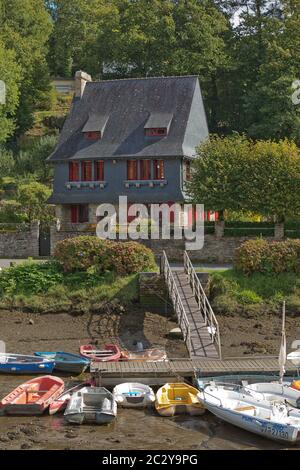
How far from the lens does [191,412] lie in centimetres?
2202

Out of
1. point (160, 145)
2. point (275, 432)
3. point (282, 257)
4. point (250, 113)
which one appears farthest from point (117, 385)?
point (250, 113)

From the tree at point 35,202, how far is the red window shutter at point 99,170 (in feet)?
14.2

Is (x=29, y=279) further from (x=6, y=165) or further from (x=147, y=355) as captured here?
(x=6, y=165)

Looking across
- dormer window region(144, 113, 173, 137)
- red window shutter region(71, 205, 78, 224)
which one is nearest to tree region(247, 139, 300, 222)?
dormer window region(144, 113, 173, 137)

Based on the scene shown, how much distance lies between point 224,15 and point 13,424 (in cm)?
6046

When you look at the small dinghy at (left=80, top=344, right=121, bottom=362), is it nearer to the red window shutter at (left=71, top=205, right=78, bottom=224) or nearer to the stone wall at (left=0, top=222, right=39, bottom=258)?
the stone wall at (left=0, top=222, right=39, bottom=258)

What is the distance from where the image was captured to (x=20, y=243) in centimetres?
4631

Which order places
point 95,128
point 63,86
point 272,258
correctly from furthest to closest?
1. point 63,86
2. point 95,128
3. point 272,258

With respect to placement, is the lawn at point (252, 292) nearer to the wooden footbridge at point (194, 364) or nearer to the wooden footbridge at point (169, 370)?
the wooden footbridge at point (194, 364)

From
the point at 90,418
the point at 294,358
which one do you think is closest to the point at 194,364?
the point at 294,358

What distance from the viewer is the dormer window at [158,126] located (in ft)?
172

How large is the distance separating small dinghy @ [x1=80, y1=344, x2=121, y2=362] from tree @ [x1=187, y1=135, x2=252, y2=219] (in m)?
16.4

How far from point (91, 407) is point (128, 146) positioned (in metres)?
32.8
